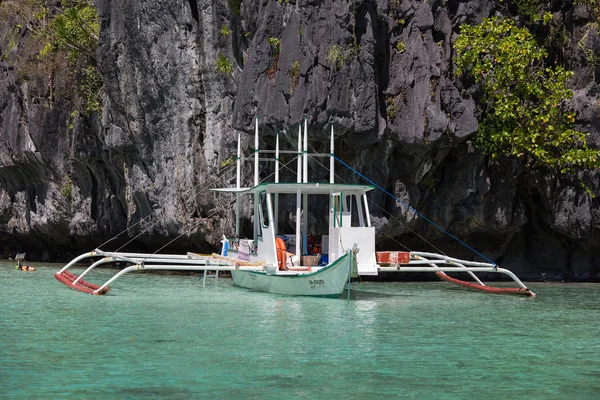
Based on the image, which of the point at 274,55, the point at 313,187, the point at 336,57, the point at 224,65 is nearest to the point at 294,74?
the point at 274,55

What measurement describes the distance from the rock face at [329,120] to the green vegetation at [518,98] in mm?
532

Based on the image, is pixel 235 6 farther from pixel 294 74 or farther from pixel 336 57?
pixel 336 57

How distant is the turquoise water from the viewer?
11.1 meters

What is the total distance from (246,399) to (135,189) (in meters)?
24.2

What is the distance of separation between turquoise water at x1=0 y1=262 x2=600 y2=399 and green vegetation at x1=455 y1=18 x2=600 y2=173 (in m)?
5.65

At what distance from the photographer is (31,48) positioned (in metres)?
39.1

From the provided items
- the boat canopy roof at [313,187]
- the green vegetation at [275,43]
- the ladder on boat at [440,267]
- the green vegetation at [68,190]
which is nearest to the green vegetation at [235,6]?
the green vegetation at [275,43]

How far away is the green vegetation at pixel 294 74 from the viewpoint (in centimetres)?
2628

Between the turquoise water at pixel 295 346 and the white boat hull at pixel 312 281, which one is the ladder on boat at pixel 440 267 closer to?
the turquoise water at pixel 295 346

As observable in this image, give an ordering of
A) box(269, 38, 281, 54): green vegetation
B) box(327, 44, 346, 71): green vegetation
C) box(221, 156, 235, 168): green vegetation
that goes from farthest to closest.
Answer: box(221, 156, 235, 168): green vegetation, box(269, 38, 281, 54): green vegetation, box(327, 44, 346, 71): green vegetation

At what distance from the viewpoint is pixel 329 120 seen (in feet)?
83.5

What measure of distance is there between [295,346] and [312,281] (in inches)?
266

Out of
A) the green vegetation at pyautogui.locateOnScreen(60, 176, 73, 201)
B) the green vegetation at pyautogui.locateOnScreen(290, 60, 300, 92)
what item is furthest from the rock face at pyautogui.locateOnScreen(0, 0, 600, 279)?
the green vegetation at pyautogui.locateOnScreen(60, 176, 73, 201)

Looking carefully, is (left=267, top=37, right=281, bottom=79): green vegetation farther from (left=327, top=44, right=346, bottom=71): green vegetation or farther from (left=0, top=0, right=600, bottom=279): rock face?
(left=327, top=44, right=346, bottom=71): green vegetation
